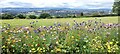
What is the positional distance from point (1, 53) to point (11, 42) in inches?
11.4

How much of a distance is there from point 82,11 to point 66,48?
714mm

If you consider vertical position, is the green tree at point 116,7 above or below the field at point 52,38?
above

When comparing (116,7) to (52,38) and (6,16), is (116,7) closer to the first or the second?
(52,38)

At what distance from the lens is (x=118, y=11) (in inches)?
6806

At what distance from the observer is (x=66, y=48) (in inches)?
6806

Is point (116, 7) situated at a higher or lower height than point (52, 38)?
higher

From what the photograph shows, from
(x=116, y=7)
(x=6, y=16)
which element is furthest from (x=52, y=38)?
(x=116, y=7)

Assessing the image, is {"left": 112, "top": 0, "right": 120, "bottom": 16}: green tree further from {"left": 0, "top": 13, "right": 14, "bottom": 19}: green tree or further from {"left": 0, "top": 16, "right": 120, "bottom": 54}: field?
{"left": 0, "top": 13, "right": 14, "bottom": 19}: green tree

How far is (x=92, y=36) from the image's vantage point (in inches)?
6811

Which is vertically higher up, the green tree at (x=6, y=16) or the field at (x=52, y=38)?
the green tree at (x=6, y=16)

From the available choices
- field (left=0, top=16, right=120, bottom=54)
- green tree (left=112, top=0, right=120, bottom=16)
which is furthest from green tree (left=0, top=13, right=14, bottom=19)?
Answer: green tree (left=112, top=0, right=120, bottom=16)

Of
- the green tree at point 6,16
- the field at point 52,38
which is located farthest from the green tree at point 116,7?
the green tree at point 6,16

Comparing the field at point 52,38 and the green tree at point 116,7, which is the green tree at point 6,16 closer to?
the field at point 52,38

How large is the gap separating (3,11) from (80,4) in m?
1.35
